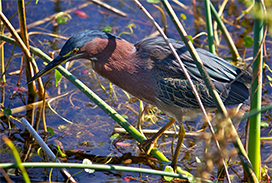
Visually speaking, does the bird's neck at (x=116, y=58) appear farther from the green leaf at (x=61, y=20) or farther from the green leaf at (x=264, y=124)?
the green leaf at (x=61, y=20)

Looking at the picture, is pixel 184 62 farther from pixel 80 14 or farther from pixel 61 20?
pixel 80 14

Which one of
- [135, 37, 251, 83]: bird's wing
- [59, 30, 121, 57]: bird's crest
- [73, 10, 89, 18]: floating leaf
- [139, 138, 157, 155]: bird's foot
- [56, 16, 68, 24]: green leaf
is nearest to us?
[59, 30, 121, 57]: bird's crest

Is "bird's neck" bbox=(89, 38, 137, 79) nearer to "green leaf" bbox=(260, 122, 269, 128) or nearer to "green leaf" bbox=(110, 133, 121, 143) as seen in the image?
"green leaf" bbox=(110, 133, 121, 143)

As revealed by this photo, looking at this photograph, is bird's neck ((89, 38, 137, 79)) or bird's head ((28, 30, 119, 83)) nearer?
bird's head ((28, 30, 119, 83))

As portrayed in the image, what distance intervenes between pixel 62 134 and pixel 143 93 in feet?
3.23

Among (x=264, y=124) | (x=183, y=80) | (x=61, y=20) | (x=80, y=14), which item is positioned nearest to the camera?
(x=183, y=80)

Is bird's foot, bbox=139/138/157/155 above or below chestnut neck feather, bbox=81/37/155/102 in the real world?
below

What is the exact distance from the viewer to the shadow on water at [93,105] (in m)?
3.04

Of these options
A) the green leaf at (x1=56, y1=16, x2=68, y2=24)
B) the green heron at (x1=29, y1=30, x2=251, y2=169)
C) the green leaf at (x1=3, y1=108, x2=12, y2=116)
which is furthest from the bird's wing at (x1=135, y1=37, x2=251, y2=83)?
the green leaf at (x1=56, y1=16, x2=68, y2=24)

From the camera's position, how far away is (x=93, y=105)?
12.0 ft

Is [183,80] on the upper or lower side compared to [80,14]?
lower

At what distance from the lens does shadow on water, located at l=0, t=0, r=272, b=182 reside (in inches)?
119

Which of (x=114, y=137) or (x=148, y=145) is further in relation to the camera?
Answer: (x=114, y=137)

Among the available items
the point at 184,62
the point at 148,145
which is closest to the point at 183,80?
the point at 184,62
